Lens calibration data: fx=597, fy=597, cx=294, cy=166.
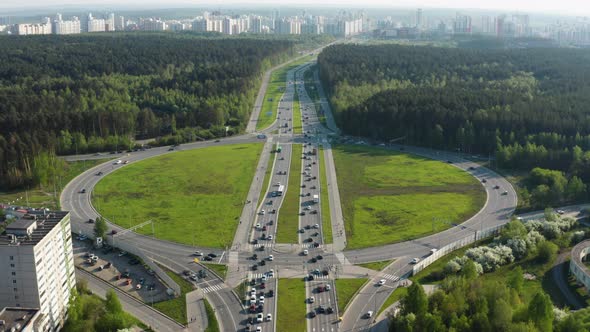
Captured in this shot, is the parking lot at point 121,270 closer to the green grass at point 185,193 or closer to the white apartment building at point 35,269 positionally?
the green grass at point 185,193

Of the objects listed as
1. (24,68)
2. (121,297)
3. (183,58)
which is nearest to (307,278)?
(121,297)

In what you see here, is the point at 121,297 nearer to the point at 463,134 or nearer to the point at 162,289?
the point at 162,289

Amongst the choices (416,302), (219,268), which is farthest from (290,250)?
(416,302)

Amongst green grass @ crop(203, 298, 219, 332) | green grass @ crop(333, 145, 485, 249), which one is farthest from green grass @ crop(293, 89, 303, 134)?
green grass @ crop(203, 298, 219, 332)

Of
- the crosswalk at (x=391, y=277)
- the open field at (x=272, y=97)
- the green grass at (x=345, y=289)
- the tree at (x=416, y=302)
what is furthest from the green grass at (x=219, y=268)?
the open field at (x=272, y=97)

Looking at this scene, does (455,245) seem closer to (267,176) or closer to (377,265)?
(377,265)

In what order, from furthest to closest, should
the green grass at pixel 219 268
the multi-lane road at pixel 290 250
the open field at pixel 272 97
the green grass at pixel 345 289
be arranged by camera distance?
the open field at pixel 272 97 → the green grass at pixel 219 268 → the green grass at pixel 345 289 → the multi-lane road at pixel 290 250
